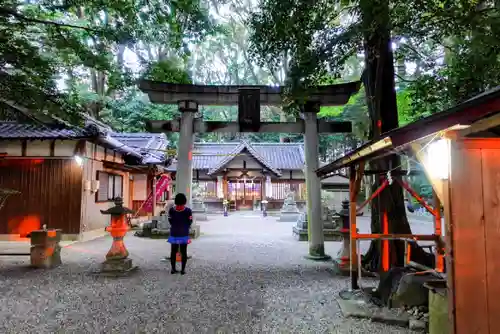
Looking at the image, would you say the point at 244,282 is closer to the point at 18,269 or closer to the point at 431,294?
the point at 431,294

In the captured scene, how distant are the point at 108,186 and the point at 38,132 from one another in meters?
4.03

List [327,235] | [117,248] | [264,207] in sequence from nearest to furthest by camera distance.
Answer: [117,248] → [327,235] → [264,207]

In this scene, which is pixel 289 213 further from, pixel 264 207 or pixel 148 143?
pixel 148 143

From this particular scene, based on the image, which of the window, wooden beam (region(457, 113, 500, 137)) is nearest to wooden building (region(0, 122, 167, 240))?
the window

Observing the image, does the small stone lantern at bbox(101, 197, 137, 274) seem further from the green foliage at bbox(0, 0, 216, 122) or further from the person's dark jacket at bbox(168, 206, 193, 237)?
the green foliage at bbox(0, 0, 216, 122)

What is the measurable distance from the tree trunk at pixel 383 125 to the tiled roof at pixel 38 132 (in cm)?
877

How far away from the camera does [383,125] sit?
7.22 metres

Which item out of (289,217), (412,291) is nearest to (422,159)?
(412,291)

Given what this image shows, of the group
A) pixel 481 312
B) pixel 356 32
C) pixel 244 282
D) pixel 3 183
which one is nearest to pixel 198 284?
pixel 244 282

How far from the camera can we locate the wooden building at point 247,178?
27.5 meters

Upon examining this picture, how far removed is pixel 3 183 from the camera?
1150 centimetres

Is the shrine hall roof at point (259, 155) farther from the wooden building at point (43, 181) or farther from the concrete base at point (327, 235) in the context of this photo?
the concrete base at point (327, 235)

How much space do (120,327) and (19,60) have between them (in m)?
5.86

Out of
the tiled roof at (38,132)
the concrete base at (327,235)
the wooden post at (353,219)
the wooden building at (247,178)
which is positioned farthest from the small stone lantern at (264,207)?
the wooden post at (353,219)
